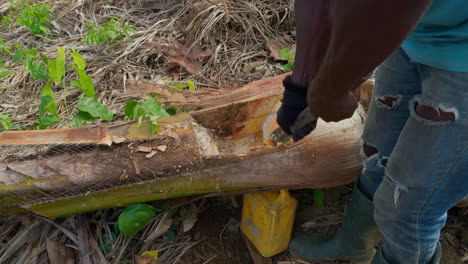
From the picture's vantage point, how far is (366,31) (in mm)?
786

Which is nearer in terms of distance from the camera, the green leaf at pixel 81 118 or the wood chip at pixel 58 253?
the wood chip at pixel 58 253

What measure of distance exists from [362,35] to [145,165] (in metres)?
1.11

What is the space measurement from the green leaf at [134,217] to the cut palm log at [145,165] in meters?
0.09

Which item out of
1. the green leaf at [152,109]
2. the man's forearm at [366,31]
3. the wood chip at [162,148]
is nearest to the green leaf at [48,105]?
the green leaf at [152,109]

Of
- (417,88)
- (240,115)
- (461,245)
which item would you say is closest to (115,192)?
(240,115)

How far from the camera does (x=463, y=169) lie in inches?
45.3

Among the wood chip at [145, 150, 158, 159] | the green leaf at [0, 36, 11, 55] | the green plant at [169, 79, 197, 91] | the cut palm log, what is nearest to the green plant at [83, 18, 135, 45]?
the green leaf at [0, 36, 11, 55]

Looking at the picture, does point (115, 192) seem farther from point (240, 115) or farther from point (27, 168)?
point (240, 115)

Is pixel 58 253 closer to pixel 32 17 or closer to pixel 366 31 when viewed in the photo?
pixel 366 31

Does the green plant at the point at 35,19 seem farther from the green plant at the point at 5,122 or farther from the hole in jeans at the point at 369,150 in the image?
the hole in jeans at the point at 369,150

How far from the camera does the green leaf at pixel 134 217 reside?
184 cm

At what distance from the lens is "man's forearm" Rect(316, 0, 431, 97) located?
74 centimetres

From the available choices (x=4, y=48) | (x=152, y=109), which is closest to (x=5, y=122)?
(x=4, y=48)

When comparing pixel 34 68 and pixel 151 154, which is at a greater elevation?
pixel 151 154
